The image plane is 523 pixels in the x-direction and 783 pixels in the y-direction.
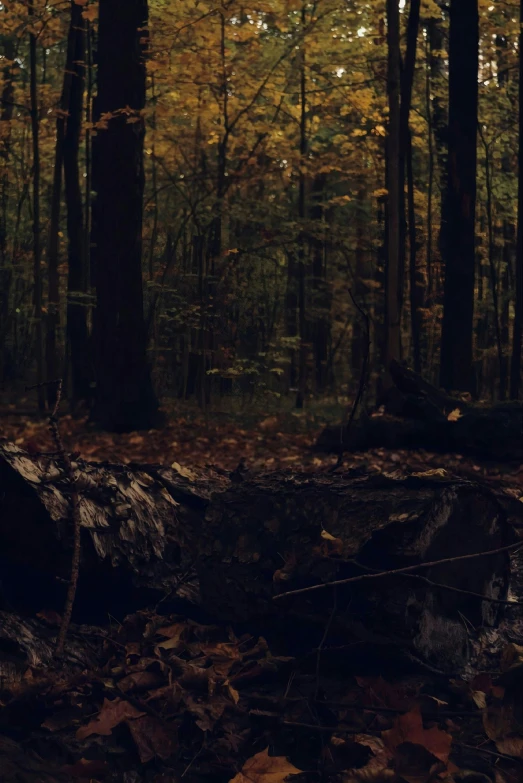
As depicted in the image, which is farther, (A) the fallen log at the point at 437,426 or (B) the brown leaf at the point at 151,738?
(A) the fallen log at the point at 437,426

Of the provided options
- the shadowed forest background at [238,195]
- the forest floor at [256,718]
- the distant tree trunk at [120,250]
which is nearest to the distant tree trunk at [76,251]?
the shadowed forest background at [238,195]

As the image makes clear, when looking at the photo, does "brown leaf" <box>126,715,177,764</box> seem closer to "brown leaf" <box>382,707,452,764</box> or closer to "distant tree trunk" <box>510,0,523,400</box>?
"brown leaf" <box>382,707,452,764</box>

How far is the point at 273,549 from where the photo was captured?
125 inches

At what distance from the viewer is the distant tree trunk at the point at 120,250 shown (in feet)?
32.5

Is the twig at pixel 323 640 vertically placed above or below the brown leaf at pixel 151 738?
above

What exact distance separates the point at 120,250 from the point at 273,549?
746 centimetres

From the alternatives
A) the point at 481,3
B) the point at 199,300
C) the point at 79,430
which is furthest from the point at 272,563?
the point at 481,3

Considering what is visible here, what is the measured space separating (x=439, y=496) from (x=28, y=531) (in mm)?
1597

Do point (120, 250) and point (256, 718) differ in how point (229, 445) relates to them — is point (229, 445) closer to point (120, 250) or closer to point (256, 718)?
point (120, 250)

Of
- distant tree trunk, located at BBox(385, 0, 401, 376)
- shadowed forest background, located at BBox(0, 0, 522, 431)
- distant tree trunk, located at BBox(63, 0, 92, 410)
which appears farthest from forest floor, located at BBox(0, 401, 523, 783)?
distant tree trunk, located at BBox(63, 0, 92, 410)

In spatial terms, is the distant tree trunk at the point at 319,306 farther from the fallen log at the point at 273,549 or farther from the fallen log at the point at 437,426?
the fallen log at the point at 273,549

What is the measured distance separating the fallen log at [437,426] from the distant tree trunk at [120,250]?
3283 millimetres

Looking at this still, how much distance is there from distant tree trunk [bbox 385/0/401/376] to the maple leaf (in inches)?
299

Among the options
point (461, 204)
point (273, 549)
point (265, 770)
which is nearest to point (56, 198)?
point (461, 204)
